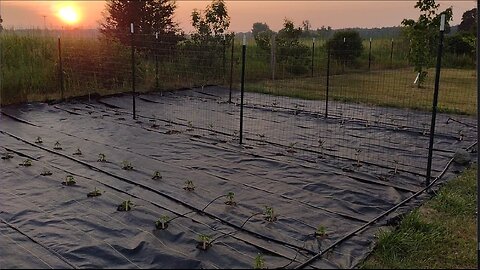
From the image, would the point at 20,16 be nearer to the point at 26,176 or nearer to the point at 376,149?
the point at 26,176

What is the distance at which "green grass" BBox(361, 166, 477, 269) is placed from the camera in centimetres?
296

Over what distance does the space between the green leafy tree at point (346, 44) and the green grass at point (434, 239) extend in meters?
14.4

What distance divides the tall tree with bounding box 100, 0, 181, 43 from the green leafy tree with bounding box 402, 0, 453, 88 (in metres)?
7.41

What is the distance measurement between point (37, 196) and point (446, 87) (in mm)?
13026

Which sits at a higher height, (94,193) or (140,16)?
(140,16)

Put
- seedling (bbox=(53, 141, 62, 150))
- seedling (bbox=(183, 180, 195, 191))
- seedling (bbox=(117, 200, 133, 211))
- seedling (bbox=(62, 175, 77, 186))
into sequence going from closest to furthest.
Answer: seedling (bbox=(117, 200, 133, 211)), seedling (bbox=(183, 180, 195, 191)), seedling (bbox=(62, 175, 77, 186)), seedling (bbox=(53, 141, 62, 150))

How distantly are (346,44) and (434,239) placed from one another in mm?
15789

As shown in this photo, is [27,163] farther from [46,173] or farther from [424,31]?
[424,31]

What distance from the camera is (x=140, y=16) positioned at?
47.9 ft

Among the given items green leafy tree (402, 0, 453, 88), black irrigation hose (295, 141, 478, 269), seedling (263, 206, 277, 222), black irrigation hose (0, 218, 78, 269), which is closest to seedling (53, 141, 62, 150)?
black irrigation hose (0, 218, 78, 269)

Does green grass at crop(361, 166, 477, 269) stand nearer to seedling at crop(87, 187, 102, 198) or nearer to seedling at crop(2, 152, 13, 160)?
seedling at crop(87, 187, 102, 198)

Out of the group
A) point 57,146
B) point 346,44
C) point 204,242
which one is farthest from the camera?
point 346,44

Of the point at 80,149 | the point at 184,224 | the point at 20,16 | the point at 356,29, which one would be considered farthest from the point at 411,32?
the point at 20,16

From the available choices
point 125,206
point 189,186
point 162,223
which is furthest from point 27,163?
point 162,223
